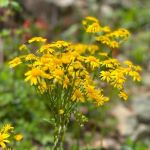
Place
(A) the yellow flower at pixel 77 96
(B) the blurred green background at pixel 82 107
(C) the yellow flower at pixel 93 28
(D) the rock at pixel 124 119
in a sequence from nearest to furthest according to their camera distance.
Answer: (A) the yellow flower at pixel 77 96 → (C) the yellow flower at pixel 93 28 → (B) the blurred green background at pixel 82 107 → (D) the rock at pixel 124 119

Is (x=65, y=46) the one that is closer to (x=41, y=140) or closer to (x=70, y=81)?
(x=70, y=81)

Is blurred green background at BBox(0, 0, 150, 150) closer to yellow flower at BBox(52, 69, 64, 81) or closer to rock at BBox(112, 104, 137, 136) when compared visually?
rock at BBox(112, 104, 137, 136)

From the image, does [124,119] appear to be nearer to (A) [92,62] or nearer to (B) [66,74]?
(A) [92,62]

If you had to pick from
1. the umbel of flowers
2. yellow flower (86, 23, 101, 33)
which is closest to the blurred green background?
the umbel of flowers

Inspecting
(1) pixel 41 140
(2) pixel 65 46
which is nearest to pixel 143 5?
Result: (1) pixel 41 140

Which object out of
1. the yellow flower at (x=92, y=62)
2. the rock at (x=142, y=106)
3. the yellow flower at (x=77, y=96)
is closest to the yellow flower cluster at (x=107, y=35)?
the yellow flower at (x=92, y=62)

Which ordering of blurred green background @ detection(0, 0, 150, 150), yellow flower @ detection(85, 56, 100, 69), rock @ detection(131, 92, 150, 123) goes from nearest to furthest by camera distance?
yellow flower @ detection(85, 56, 100, 69)
blurred green background @ detection(0, 0, 150, 150)
rock @ detection(131, 92, 150, 123)

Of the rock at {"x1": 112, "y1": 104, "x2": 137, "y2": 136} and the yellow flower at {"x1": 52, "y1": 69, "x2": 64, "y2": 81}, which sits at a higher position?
the yellow flower at {"x1": 52, "y1": 69, "x2": 64, "y2": 81}

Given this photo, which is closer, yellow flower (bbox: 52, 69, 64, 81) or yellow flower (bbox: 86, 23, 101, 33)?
yellow flower (bbox: 52, 69, 64, 81)

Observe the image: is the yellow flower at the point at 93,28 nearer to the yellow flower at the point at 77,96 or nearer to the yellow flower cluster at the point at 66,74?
the yellow flower cluster at the point at 66,74
